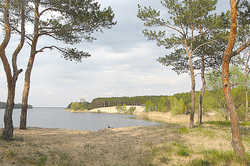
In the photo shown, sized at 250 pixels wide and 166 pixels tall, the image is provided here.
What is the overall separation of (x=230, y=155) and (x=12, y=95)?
36.2 feet

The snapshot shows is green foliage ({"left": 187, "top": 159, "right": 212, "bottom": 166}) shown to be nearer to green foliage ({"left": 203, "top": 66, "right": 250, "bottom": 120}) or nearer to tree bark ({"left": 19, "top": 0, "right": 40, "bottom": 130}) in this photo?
tree bark ({"left": 19, "top": 0, "right": 40, "bottom": 130})

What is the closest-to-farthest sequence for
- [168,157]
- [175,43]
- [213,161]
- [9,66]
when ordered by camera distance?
[213,161] → [168,157] → [9,66] → [175,43]

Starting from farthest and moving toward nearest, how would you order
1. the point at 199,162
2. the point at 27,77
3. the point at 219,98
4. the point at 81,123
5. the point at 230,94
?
the point at 81,123, the point at 219,98, the point at 27,77, the point at 230,94, the point at 199,162

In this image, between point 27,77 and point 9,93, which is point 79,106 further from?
point 9,93

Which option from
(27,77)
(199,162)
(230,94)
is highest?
(27,77)

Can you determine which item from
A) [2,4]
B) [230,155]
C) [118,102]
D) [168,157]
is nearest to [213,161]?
[230,155]

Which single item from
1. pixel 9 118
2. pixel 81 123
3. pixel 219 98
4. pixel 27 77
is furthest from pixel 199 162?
pixel 81 123

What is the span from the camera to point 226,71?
844cm

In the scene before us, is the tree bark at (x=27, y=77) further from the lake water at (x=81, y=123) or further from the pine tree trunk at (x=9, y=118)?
the pine tree trunk at (x=9, y=118)

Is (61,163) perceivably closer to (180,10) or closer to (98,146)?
(98,146)

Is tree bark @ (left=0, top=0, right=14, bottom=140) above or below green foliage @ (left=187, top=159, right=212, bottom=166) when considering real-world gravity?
above

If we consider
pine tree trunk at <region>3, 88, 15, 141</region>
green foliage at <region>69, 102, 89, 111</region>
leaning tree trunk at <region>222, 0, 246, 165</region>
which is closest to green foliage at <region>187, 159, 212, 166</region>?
leaning tree trunk at <region>222, 0, 246, 165</region>

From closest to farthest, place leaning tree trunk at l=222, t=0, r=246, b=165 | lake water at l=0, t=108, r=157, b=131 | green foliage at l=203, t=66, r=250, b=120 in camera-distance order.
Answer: leaning tree trunk at l=222, t=0, r=246, b=165, green foliage at l=203, t=66, r=250, b=120, lake water at l=0, t=108, r=157, b=131

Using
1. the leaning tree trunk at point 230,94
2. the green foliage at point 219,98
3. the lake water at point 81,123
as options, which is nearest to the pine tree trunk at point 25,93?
the lake water at point 81,123
